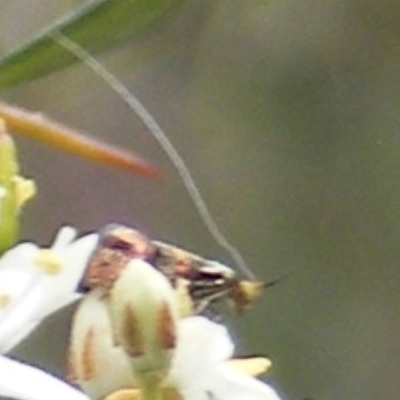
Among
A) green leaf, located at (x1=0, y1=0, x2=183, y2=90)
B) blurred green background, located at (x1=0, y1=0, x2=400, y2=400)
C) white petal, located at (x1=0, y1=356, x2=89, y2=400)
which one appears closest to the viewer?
white petal, located at (x1=0, y1=356, x2=89, y2=400)

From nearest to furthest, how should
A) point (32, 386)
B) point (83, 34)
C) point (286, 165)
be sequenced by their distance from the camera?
point (32, 386) < point (83, 34) < point (286, 165)

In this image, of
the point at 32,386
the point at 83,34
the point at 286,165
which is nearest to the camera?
the point at 32,386

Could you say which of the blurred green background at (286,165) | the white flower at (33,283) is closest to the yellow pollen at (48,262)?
the white flower at (33,283)

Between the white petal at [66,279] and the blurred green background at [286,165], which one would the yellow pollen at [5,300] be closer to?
the white petal at [66,279]

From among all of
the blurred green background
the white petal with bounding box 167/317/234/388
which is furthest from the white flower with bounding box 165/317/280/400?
the blurred green background

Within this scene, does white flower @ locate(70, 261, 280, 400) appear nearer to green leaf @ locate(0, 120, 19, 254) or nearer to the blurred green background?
green leaf @ locate(0, 120, 19, 254)

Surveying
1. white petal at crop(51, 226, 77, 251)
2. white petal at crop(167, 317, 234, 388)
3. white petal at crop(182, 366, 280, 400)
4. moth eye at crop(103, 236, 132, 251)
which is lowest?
white petal at crop(182, 366, 280, 400)

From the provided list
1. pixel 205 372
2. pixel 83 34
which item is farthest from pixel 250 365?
pixel 83 34

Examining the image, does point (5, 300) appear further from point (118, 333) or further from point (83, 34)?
point (83, 34)
